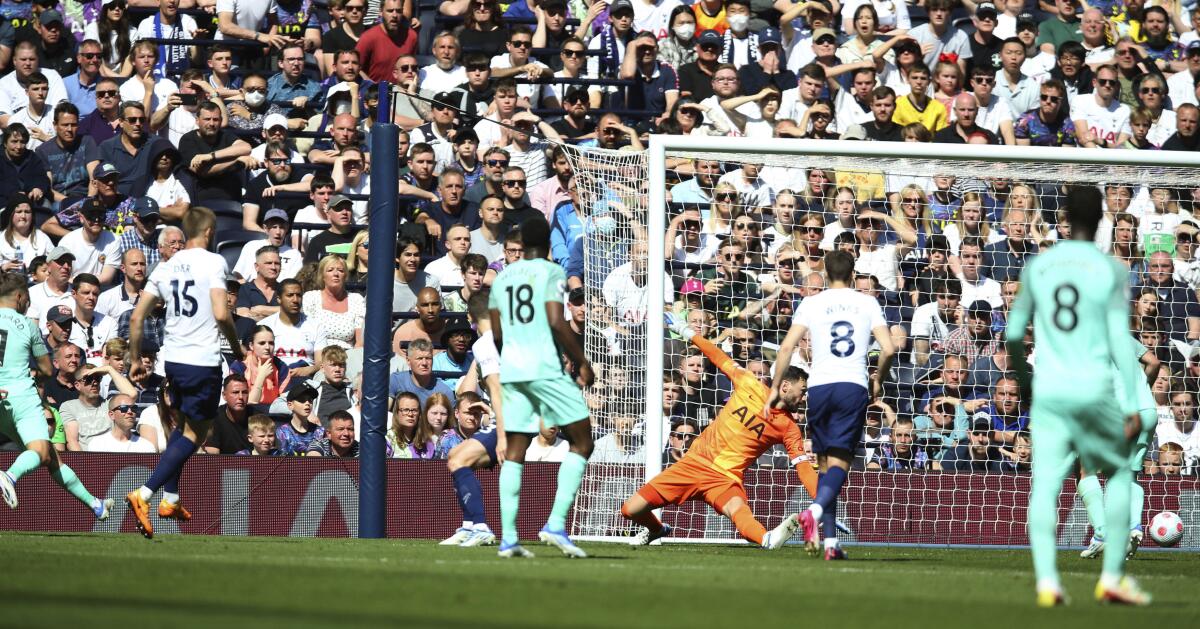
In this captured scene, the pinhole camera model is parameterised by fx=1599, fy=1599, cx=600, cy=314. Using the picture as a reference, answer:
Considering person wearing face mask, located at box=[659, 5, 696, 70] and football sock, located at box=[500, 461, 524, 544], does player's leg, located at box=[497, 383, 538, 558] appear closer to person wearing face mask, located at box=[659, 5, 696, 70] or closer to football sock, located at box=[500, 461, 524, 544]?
football sock, located at box=[500, 461, 524, 544]

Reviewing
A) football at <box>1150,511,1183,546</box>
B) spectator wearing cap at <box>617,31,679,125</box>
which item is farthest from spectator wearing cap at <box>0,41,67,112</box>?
football at <box>1150,511,1183,546</box>

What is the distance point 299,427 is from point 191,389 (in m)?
2.90

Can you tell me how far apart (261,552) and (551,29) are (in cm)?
1062

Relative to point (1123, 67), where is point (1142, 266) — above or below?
below

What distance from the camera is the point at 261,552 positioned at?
10.4 m

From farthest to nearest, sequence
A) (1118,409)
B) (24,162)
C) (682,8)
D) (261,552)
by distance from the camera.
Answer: (682,8), (24,162), (261,552), (1118,409)

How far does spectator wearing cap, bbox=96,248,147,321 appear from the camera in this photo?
16.2 meters

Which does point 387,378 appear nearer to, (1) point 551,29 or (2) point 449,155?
(2) point 449,155

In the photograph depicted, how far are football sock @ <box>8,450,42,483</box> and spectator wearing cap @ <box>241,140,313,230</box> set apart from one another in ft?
18.3

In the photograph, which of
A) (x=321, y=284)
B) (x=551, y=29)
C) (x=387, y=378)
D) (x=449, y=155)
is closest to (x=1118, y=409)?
(x=387, y=378)

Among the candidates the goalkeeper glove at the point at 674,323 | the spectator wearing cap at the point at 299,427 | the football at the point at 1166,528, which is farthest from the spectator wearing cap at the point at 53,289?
the football at the point at 1166,528

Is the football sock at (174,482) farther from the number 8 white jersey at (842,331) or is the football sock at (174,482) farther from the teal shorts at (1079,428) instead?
the teal shorts at (1079,428)

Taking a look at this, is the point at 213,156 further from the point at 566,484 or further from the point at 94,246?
the point at 566,484

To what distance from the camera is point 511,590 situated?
Result: 7.59 m
